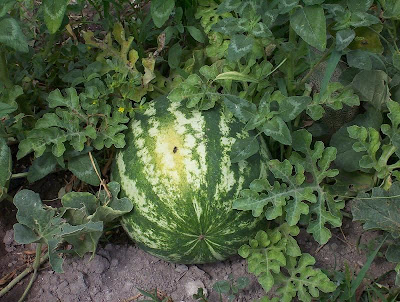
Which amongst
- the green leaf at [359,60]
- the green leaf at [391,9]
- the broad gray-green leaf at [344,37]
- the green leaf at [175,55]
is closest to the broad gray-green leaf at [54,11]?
the green leaf at [175,55]

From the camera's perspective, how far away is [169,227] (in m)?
2.32

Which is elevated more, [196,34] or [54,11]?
[54,11]

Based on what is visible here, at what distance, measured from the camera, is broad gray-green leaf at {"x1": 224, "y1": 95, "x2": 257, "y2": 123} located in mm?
2309

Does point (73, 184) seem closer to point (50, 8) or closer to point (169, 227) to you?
point (169, 227)

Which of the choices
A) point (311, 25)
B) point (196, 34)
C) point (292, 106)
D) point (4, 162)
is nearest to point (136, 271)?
point (4, 162)

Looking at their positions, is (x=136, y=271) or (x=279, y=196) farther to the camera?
(x=136, y=271)

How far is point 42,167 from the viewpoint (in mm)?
2574

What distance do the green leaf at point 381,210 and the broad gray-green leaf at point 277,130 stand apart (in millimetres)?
420

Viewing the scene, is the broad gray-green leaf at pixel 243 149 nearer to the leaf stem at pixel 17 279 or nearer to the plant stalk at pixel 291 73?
the plant stalk at pixel 291 73

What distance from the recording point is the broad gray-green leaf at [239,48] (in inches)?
88.2

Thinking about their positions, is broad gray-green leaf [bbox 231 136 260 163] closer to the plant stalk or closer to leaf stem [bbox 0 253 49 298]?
the plant stalk

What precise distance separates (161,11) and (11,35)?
632 mm

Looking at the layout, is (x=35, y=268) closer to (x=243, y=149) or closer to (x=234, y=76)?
(x=243, y=149)

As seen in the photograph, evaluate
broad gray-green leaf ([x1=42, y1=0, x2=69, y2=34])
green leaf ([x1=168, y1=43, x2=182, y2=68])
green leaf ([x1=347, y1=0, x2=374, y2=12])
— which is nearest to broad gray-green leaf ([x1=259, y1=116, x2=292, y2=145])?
green leaf ([x1=347, y1=0, x2=374, y2=12])
